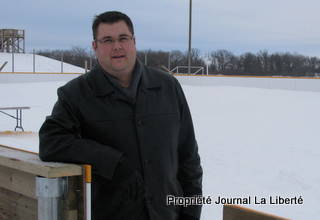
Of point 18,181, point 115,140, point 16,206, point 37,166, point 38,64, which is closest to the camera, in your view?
point 37,166

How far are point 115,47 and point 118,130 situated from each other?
0.35 meters

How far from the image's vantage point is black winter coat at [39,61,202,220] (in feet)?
5.55

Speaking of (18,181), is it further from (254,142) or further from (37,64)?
(37,64)

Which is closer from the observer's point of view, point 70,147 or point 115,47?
point 70,147

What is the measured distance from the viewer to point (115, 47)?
182 cm

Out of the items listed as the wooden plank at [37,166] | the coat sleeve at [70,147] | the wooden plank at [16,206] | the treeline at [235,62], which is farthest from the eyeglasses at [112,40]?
the treeline at [235,62]

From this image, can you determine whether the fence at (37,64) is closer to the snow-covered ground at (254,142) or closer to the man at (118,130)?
the snow-covered ground at (254,142)

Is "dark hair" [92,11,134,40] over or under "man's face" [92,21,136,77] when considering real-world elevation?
over

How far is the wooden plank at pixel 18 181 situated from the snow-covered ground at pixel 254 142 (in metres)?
2.54

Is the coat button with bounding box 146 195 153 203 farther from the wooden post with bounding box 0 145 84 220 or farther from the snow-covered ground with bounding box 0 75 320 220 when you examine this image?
the snow-covered ground with bounding box 0 75 320 220

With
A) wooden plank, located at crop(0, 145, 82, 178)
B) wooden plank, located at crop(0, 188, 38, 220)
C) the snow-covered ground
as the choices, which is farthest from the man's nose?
the snow-covered ground

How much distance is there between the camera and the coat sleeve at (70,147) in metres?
1.66

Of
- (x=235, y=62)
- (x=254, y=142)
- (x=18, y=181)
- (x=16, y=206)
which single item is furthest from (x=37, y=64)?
(x=18, y=181)

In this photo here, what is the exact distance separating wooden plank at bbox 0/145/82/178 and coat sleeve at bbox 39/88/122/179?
0.04 metres
